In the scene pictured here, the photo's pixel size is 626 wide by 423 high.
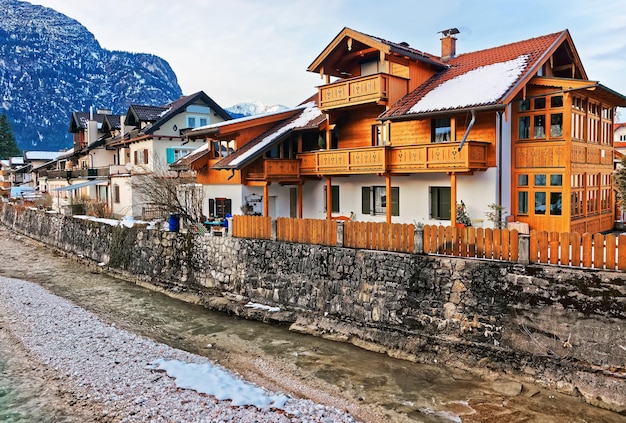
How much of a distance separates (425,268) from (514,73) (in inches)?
404

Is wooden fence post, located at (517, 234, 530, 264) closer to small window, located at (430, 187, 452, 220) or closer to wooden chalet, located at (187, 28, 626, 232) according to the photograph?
wooden chalet, located at (187, 28, 626, 232)

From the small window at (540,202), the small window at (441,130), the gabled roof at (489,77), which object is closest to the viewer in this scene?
the gabled roof at (489,77)

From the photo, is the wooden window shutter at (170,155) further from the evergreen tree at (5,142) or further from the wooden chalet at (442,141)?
the evergreen tree at (5,142)

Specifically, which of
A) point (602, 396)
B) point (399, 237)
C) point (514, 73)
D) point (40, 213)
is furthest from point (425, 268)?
point (40, 213)

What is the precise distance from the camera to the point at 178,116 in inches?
1625

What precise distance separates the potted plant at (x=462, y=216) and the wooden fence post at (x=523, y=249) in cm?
634

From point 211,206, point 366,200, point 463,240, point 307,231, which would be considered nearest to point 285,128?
point 366,200

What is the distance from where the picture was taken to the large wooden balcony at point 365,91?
900 inches

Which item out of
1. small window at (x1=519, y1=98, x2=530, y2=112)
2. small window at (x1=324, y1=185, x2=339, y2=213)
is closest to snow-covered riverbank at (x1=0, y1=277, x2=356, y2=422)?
small window at (x1=324, y1=185, x2=339, y2=213)

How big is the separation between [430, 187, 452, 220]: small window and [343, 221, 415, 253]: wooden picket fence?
6094 millimetres

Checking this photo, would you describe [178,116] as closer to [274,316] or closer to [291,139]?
[291,139]

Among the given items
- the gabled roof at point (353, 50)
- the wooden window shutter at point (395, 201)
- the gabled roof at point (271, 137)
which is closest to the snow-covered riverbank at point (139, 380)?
the gabled roof at point (271, 137)

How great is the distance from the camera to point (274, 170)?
2608cm

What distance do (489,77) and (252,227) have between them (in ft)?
41.9
